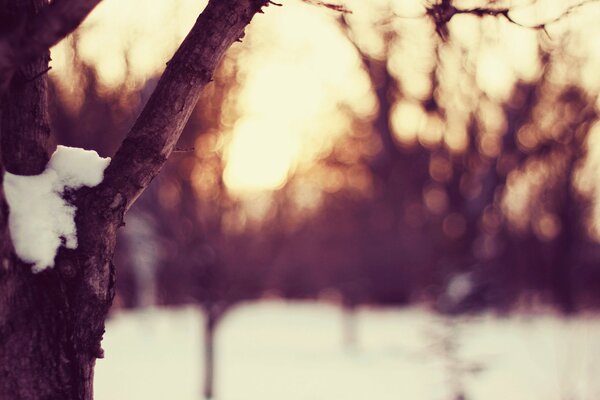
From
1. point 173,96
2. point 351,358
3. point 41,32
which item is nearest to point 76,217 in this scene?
point 173,96

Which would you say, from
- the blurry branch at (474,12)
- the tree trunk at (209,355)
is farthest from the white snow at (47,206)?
the tree trunk at (209,355)

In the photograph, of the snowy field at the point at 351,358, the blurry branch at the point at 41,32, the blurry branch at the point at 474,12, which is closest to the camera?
the blurry branch at the point at 41,32

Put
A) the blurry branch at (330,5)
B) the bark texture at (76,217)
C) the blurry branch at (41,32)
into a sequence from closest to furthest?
1. the blurry branch at (41,32)
2. the bark texture at (76,217)
3. the blurry branch at (330,5)

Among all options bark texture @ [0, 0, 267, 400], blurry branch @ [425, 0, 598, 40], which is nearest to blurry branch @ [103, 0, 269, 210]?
bark texture @ [0, 0, 267, 400]

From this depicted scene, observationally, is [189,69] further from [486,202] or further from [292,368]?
[486,202]

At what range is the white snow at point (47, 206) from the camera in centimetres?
297

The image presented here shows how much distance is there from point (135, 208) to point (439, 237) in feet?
44.1

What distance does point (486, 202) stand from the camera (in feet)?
46.1

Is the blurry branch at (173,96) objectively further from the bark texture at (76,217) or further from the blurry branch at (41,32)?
the blurry branch at (41,32)

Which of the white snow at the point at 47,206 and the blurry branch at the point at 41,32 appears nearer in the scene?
the blurry branch at the point at 41,32

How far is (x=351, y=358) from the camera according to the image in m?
13.3

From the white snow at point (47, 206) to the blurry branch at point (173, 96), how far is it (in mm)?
136

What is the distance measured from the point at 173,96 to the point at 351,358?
35.6ft

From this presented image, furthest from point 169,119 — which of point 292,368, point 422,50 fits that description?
point 422,50
